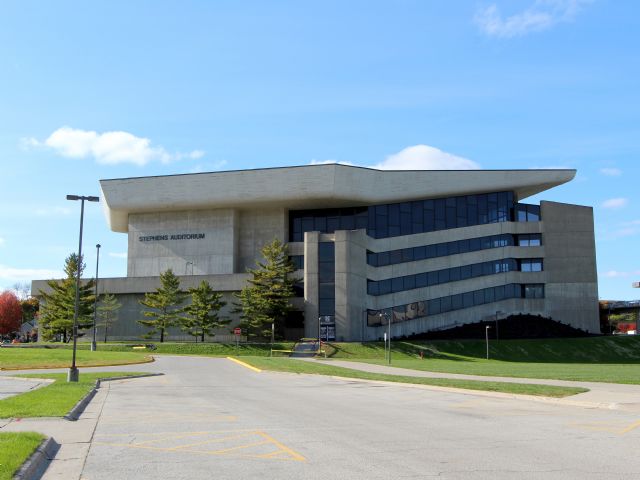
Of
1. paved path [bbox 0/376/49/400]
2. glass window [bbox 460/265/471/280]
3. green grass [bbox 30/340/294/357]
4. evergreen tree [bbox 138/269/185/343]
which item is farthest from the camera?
glass window [bbox 460/265/471/280]

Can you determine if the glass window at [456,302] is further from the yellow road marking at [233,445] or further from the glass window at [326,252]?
the yellow road marking at [233,445]

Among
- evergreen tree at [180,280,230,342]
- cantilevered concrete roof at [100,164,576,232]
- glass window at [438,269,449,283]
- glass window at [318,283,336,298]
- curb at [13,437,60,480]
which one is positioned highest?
cantilevered concrete roof at [100,164,576,232]

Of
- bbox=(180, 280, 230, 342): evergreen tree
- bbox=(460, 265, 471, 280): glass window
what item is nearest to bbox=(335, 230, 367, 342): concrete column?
bbox=(180, 280, 230, 342): evergreen tree

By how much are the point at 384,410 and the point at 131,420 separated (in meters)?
6.55

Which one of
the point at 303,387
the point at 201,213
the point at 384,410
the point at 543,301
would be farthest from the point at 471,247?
the point at 384,410

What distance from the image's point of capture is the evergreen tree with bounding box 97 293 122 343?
73.2 metres

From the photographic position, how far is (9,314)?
108875 mm

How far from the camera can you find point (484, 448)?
10.2 m

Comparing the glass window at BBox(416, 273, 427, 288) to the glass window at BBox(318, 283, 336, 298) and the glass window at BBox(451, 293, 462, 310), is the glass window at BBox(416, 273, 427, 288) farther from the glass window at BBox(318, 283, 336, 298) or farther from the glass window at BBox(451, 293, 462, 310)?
the glass window at BBox(318, 283, 336, 298)

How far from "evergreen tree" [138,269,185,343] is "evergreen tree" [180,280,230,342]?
149 cm

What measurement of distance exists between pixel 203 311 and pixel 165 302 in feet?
15.4

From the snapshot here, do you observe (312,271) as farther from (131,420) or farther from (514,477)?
(514,477)

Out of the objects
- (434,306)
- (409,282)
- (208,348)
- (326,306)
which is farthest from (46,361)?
(434,306)

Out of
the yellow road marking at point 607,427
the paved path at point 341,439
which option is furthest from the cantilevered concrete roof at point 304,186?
the yellow road marking at point 607,427
